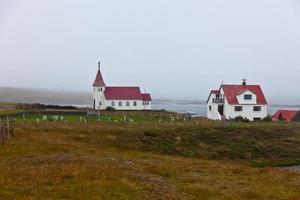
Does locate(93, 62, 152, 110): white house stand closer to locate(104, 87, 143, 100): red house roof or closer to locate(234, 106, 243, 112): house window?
locate(104, 87, 143, 100): red house roof

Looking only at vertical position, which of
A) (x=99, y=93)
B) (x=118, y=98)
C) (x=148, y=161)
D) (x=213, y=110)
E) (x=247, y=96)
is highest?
(x=99, y=93)

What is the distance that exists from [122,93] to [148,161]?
7843 centimetres

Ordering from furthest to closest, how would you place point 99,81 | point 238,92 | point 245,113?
point 99,81
point 238,92
point 245,113

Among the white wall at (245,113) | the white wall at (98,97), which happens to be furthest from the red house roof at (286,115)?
the white wall at (98,97)

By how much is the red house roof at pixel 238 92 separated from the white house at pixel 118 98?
73.8 feet

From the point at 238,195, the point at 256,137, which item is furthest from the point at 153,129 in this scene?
the point at 238,195

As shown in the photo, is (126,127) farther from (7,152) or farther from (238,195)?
(238,195)

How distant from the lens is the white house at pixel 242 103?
101500 millimetres

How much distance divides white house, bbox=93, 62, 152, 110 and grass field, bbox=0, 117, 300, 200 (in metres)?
42.2

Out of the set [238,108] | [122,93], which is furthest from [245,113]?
[122,93]

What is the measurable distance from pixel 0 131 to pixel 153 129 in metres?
24.1

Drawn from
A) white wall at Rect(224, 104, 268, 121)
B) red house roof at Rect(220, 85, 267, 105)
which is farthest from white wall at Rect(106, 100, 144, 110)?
white wall at Rect(224, 104, 268, 121)

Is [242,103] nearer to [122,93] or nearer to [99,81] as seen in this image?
[122,93]

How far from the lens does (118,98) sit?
116250mm
